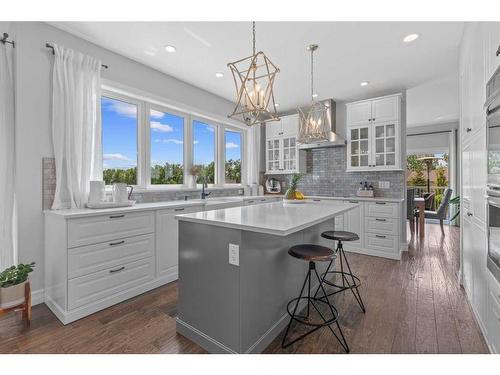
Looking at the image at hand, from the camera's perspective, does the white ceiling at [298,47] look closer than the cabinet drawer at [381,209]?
Yes

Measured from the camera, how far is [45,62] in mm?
2461

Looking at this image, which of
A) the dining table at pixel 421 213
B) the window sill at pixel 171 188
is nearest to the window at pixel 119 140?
the window sill at pixel 171 188

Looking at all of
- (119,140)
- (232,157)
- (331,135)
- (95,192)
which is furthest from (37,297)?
(331,135)

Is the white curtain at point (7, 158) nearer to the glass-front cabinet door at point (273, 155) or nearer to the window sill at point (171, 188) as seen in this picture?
the window sill at point (171, 188)

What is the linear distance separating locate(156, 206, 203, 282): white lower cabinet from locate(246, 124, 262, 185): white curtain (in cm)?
253

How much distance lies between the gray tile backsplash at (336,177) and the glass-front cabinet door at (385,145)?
0.32 m

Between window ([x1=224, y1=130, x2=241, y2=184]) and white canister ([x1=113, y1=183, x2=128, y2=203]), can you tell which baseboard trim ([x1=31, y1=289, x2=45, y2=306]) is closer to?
Answer: white canister ([x1=113, y1=183, x2=128, y2=203])

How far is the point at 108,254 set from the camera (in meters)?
2.34

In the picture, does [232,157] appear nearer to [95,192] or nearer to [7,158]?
[95,192]

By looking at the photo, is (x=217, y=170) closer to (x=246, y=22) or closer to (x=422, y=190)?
(x=246, y=22)

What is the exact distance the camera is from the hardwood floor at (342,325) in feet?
5.75

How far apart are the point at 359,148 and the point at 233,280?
3.70m

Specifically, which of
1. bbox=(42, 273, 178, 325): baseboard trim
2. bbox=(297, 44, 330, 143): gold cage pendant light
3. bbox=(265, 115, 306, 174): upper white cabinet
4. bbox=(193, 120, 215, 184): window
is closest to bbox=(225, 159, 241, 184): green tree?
bbox=(193, 120, 215, 184): window

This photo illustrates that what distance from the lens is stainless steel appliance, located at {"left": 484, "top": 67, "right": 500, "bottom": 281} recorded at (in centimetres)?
148
